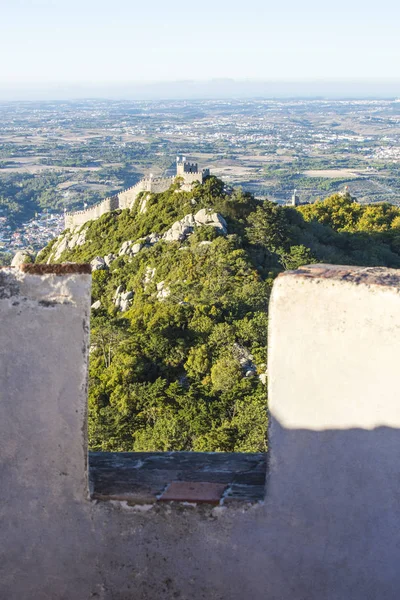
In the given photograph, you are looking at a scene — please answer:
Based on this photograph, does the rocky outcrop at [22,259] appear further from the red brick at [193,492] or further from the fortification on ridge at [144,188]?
the fortification on ridge at [144,188]

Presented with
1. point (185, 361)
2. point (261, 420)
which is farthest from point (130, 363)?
point (261, 420)

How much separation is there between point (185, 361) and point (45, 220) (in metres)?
56.8

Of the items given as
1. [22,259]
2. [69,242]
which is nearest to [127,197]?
[69,242]

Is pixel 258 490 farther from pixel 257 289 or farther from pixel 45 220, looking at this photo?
pixel 45 220

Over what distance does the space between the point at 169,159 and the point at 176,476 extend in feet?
376

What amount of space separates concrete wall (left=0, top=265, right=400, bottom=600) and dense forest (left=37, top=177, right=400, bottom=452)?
920 centimetres

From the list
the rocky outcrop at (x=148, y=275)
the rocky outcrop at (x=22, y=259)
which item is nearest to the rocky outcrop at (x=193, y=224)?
the rocky outcrop at (x=148, y=275)

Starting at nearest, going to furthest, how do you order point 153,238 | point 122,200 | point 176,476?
point 176,476 → point 153,238 → point 122,200

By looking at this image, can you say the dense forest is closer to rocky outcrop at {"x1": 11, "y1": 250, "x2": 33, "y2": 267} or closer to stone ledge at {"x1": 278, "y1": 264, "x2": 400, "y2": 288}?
rocky outcrop at {"x1": 11, "y1": 250, "x2": 33, "y2": 267}

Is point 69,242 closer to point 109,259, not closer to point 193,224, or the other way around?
point 109,259

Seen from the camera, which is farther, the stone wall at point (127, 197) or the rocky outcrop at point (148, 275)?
the stone wall at point (127, 197)

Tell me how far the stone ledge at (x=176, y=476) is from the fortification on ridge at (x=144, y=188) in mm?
31921

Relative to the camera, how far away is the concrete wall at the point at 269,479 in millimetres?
3721

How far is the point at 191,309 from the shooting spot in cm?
2127
